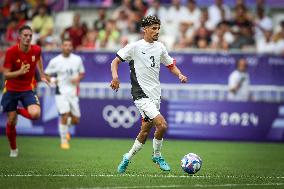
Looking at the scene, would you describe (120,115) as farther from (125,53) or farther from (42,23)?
(125,53)

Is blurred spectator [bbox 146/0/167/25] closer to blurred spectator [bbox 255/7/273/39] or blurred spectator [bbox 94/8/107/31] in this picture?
blurred spectator [bbox 94/8/107/31]

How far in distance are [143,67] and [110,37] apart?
12.1 meters

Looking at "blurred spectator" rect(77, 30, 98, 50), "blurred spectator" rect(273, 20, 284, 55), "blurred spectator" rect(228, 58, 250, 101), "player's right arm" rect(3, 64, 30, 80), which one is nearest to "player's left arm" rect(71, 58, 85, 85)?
"player's right arm" rect(3, 64, 30, 80)

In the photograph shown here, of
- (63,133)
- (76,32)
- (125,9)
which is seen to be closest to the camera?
(63,133)

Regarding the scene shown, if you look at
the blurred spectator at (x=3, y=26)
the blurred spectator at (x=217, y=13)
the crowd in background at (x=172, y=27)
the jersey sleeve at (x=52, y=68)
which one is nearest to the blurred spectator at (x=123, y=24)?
the crowd in background at (x=172, y=27)

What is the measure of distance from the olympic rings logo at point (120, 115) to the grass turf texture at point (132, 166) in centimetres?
144

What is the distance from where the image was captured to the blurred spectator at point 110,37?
24969 mm

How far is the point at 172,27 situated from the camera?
2552 centimetres

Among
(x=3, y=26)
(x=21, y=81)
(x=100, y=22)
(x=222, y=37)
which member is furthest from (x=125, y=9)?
(x=21, y=81)

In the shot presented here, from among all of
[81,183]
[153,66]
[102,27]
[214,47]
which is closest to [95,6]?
[102,27]

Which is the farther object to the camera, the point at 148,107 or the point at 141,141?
the point at 141,141

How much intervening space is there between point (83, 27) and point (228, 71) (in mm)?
5041

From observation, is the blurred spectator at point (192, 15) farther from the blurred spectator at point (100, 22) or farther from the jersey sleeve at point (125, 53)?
the jersey sleeve at point (125, 53)

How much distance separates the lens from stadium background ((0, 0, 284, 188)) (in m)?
21.1
